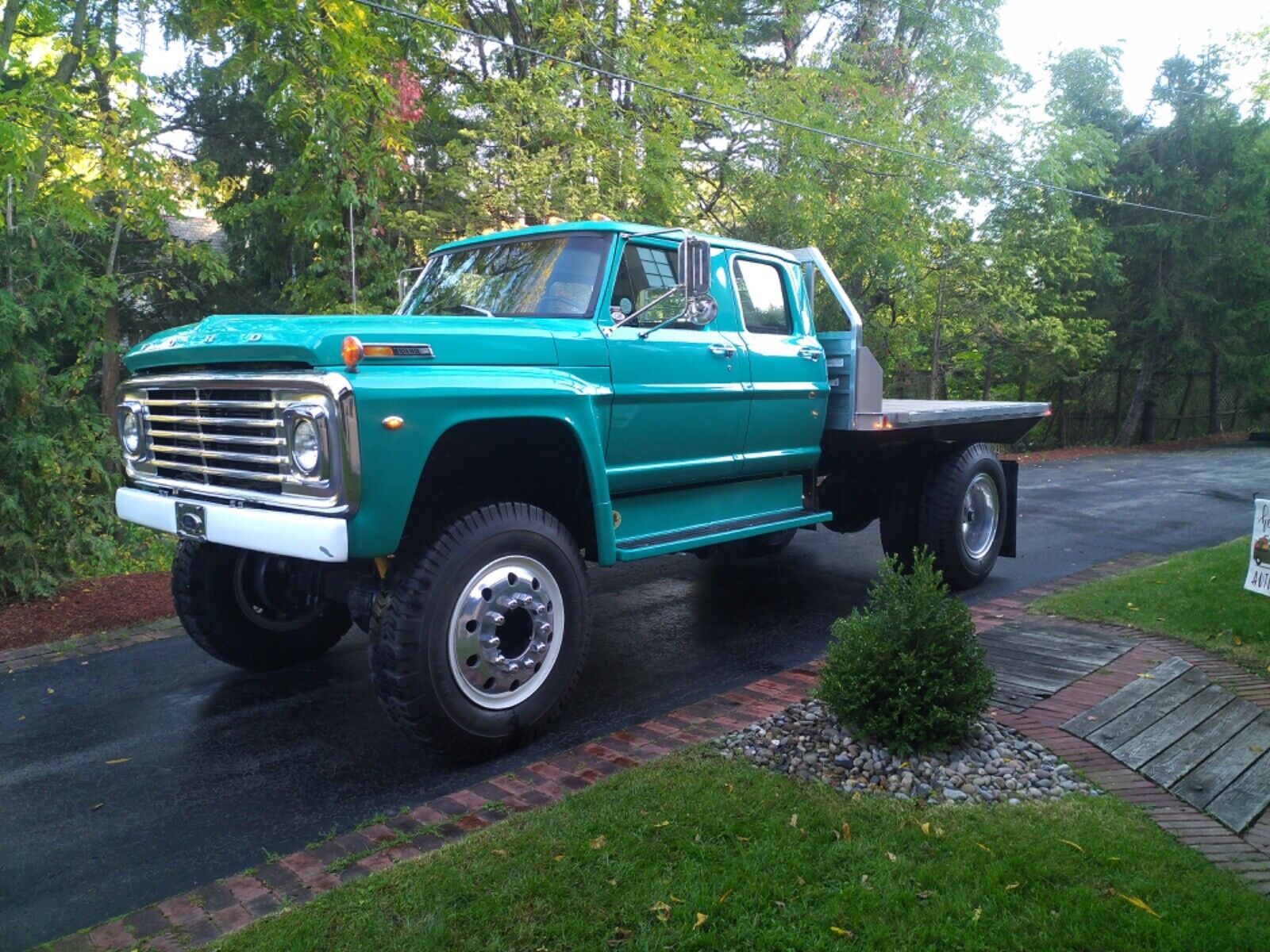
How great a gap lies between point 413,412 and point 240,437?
0.83 m

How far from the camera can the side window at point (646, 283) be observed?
5246mm

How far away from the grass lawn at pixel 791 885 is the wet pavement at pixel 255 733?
28.0 inches

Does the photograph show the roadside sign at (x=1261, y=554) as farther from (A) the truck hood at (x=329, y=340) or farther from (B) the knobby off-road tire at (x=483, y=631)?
(A) the truck hood at (x=329, y=340)

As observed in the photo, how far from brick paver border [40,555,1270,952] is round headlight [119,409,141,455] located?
236cm

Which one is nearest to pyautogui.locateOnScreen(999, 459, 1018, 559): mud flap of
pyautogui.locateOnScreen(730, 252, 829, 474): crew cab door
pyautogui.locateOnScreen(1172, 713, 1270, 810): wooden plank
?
pyautogui.locateOnScreen(730, 252, 829, 474): crew cab door

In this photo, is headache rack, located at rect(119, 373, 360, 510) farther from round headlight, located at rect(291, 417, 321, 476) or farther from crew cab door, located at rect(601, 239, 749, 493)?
crew cab door, located at rect(601, 239, 749, 493)

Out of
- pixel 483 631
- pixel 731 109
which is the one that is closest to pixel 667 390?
pixel 483 631

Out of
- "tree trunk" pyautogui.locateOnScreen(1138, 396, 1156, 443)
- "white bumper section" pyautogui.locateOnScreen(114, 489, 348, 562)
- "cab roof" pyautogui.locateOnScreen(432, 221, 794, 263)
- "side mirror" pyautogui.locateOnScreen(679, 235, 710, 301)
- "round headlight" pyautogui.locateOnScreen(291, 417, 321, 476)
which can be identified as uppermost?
"cab roof" pyautogui.locateOnScreen(432, 221, 794, 263)

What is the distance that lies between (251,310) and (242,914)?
46.5 feet

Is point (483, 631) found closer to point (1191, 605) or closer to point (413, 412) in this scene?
point (413, 412)

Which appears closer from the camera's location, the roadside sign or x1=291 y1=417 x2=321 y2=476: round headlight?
x1=291 y1=417 x2=321 y2=476: round headlight

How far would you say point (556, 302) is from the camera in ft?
16.9

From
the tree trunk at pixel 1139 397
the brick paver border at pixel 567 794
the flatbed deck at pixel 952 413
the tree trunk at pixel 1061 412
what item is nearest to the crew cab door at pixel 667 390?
the brick paver border at pixel 567 794

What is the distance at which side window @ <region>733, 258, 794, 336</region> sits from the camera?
6062mm
